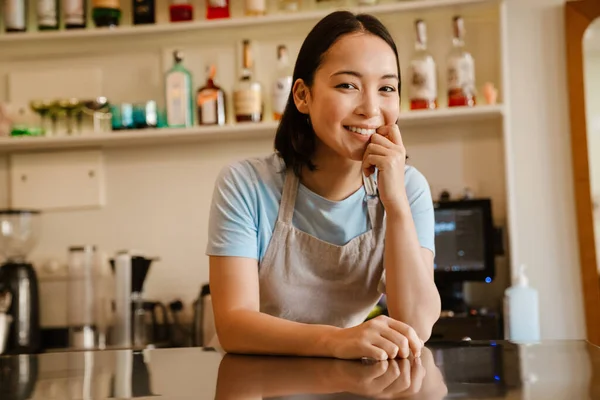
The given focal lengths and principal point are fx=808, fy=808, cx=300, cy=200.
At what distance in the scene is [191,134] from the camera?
268cm

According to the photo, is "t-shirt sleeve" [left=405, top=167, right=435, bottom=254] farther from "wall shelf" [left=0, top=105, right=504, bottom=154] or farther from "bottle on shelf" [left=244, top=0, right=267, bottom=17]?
"bottle on shelf" [left=244, top=0, right=267, bottom=17]

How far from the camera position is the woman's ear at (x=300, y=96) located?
4.35 ft

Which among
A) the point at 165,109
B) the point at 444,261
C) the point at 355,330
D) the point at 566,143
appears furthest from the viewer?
the point at 165,109

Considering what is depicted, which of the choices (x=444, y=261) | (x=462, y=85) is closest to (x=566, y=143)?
(x=462, y=85)

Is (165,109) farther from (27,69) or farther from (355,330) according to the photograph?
(355,330)

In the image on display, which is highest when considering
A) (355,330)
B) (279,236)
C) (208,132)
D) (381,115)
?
Answer: (208,132)

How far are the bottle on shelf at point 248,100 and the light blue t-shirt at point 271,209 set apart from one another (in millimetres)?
1316

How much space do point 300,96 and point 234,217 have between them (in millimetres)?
248

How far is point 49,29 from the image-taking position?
9.30 feet

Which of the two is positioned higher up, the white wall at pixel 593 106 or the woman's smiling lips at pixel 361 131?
the white wall at pixel 593 106

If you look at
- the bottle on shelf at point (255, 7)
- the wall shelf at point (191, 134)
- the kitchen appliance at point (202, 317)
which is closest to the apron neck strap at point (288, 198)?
the kitchen appliance at point (202, 317)

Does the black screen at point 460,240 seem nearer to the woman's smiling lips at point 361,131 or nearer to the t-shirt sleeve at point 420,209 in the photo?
the t-shirt sleeve at point 420,209

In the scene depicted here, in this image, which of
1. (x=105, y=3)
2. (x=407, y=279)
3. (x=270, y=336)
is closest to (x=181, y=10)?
(x=105, y=3)

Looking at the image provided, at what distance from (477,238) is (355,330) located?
158 centimetres
